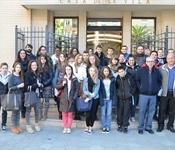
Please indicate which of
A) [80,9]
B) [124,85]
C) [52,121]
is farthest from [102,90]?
[80,9]

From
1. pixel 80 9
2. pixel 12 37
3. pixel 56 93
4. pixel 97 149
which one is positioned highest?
pixel 80 9

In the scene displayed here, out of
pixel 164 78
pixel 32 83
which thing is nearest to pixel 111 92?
pixel 164 78

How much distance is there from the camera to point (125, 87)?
25.8ft

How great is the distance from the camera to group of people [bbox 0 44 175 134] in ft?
25.4

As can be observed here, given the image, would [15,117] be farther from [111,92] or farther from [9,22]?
[9,22]

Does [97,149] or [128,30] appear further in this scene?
[128,30]

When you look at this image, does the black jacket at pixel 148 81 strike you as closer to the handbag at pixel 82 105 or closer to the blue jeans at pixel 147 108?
the blue jeans at pixel 147 108

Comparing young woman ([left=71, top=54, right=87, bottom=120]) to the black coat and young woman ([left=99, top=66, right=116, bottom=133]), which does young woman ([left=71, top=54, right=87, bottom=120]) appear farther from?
young woman ([left=99, top=66, right=116, bottom=133])

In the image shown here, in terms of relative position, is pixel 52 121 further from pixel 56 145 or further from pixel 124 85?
pixel 124 85

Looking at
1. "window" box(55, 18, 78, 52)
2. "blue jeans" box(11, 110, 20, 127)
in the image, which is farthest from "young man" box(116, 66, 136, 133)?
"window" box(55, 18, 78, 52)

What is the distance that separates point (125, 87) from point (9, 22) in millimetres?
6777

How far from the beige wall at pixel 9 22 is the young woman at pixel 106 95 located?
234 inches

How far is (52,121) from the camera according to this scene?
8.51 m

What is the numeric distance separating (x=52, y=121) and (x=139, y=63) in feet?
9.49
